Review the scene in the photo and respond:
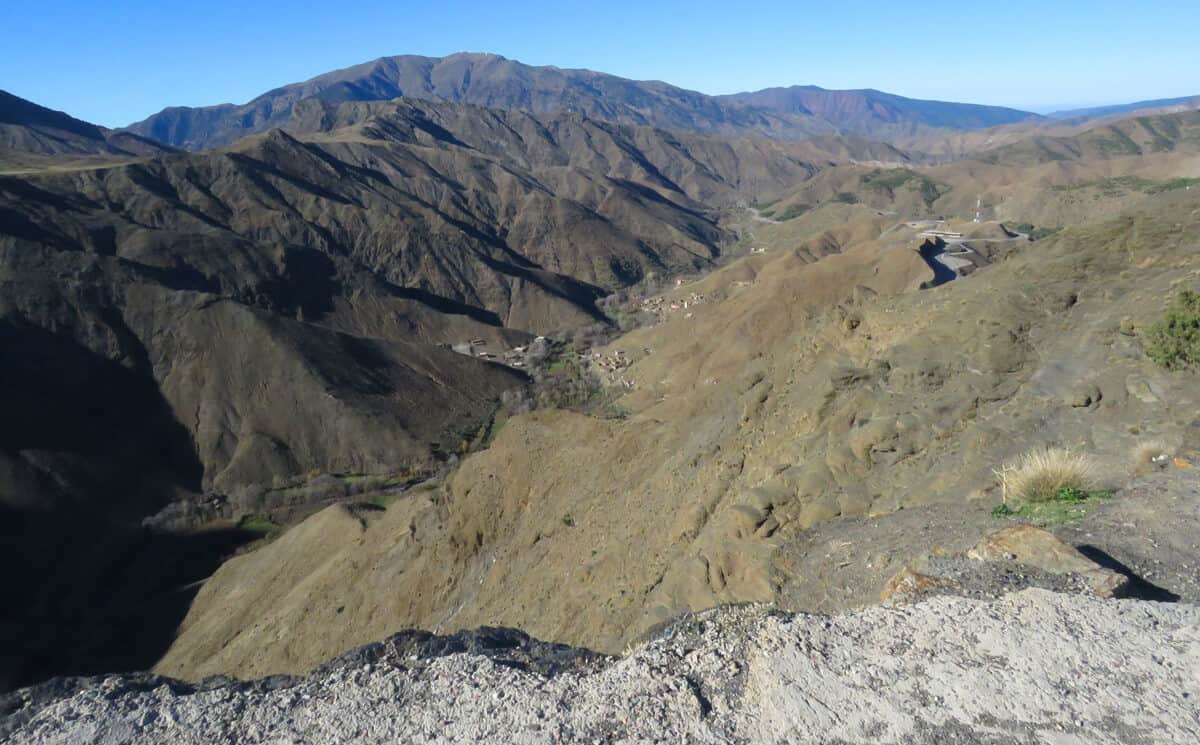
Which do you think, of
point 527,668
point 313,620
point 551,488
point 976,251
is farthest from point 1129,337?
point 976,251

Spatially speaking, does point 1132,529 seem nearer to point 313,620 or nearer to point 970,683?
point 970,683

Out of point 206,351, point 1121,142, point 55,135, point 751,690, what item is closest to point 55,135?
point 55,135

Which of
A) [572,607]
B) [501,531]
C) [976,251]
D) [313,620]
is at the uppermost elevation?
[976,251]

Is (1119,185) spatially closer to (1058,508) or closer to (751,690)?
(1058,508)

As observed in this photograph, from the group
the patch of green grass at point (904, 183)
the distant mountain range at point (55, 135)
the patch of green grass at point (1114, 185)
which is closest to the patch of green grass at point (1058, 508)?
the patch of green grass at point (1114, 185)

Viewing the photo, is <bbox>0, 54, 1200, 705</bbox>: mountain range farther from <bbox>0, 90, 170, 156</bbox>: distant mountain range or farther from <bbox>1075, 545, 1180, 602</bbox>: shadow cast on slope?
<bbox>0, 90, 170, 156</bbox>: distant mountain range

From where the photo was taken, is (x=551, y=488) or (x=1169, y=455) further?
(x=551, y=488)

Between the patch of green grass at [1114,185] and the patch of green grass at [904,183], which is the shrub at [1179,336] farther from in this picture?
the patch of green grass at [904,183]
